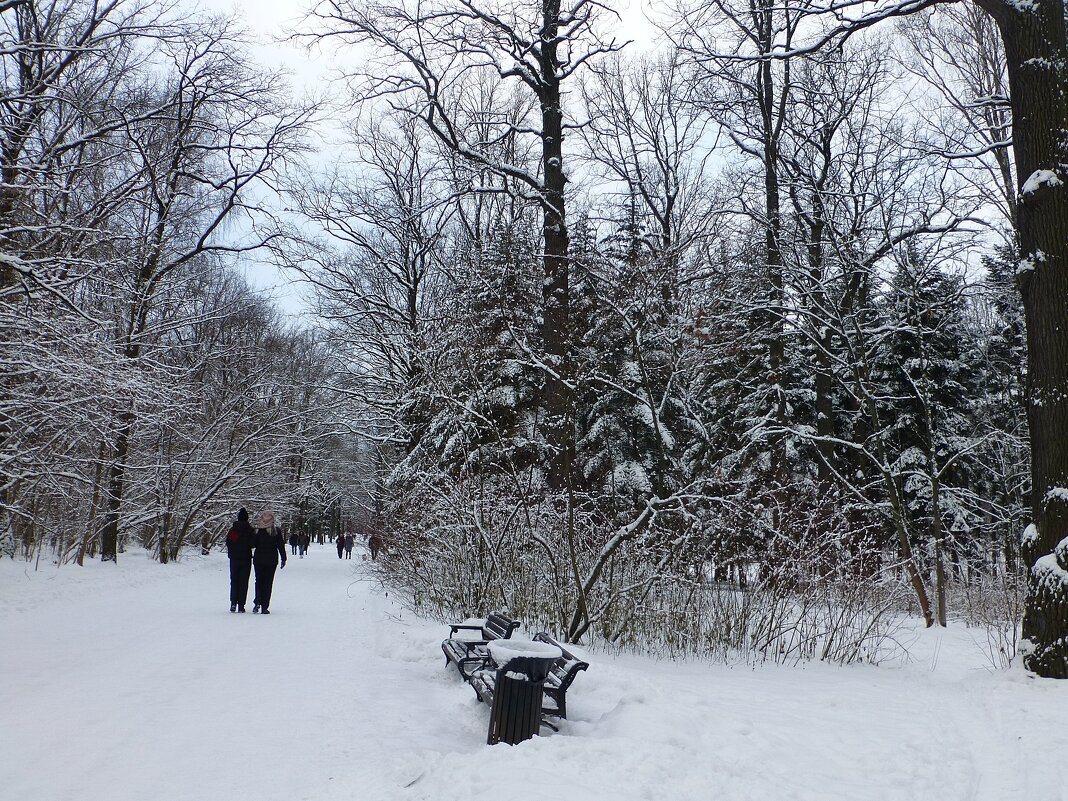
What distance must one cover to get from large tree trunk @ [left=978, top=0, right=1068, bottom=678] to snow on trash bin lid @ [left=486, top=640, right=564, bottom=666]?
4454mm

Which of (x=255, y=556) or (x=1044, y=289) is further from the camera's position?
(x=255, y=556)

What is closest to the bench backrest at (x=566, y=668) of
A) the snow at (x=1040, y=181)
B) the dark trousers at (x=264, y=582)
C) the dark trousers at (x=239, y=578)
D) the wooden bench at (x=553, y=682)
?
the wooden bench at (x=553, y=682)

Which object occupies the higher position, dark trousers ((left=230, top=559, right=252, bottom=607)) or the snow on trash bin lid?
the snow on trash bin lid

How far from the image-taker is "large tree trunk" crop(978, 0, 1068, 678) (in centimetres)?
665

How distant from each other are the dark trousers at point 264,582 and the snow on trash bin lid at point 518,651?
323 inches

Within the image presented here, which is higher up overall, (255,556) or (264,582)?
(255,556)

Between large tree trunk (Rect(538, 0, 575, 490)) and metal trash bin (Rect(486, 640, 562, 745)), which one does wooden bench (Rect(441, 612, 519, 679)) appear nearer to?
metal trash bin (Rect(486, 640, 562, 745))

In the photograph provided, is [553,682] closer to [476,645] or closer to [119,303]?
[476,645]

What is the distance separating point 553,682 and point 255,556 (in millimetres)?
8537

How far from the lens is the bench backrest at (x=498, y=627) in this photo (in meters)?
7.42

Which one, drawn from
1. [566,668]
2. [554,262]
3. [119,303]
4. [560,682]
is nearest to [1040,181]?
[566,668]

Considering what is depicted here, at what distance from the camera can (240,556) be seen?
41.6 ft

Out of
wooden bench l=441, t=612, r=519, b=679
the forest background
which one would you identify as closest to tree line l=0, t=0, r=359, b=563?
the forest background

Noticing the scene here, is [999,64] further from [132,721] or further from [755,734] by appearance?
[132,721]
